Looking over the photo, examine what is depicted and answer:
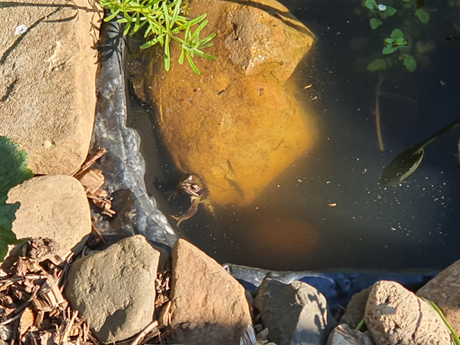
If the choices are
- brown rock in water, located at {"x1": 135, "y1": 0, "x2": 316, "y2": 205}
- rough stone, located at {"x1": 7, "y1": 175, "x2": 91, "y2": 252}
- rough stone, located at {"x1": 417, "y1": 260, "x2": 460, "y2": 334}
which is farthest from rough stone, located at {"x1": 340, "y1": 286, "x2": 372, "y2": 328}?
rough stone, located at {"x1": 7, "y1": 175, "x2": 91, "y2": 252}

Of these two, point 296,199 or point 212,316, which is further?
point 296,199

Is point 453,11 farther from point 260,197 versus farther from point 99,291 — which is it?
point 99,291

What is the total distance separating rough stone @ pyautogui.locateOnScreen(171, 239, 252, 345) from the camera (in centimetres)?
231

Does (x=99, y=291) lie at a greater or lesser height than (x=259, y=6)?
lesser

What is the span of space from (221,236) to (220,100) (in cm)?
87

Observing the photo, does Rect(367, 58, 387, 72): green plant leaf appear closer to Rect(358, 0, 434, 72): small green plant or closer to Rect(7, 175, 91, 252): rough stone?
Rect(358, 0, 434, 72): small green plant

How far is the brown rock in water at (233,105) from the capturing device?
302cm

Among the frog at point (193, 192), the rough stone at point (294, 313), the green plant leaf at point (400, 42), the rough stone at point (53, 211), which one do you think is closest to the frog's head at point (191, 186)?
the frog at point (193, 192)

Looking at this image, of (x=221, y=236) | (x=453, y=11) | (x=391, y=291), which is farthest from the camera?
(x=453, y=11)

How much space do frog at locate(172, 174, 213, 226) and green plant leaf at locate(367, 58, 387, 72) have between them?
146 centimetres

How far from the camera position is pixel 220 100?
3012mm

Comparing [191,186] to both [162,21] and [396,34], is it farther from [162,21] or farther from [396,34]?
[396,34]

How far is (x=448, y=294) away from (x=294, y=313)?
789mm

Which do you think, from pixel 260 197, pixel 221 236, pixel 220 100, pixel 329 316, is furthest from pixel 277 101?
pixel 329 316
